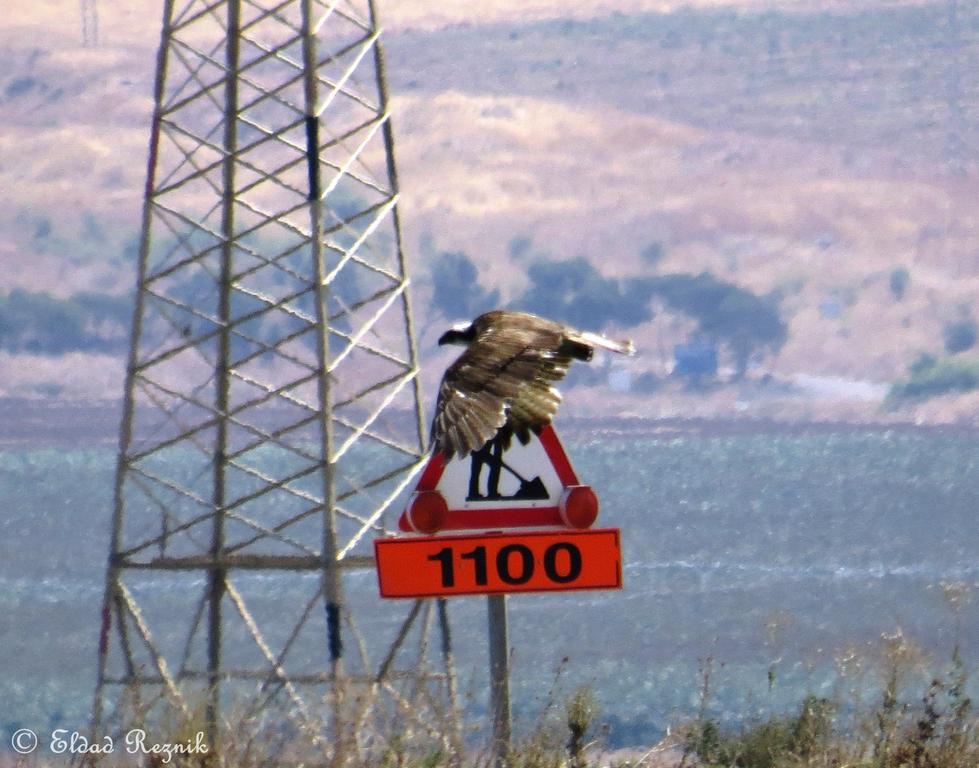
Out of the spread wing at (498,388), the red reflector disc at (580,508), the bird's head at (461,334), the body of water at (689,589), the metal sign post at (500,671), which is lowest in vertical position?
the metal sign post at (500,671)

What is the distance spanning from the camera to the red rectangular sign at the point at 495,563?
719 cm

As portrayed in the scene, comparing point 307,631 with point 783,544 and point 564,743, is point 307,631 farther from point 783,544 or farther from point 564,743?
point 564,743

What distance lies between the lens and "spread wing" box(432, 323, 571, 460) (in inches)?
285

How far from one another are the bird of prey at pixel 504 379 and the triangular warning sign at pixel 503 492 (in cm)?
6

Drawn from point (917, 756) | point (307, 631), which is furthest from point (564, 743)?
point (307, 631)

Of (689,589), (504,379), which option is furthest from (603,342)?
(689,589)

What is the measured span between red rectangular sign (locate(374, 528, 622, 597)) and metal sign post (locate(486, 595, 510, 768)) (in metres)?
0.11

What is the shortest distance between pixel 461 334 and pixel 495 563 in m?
1.04

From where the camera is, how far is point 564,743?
27.5ft

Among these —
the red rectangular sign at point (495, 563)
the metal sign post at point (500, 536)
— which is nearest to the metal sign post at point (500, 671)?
the metal sign post at point (500, 536)

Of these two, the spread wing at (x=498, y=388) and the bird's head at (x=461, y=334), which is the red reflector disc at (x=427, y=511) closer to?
the spread wing at (x=498, y=388)

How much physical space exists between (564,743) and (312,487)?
97.8 metres

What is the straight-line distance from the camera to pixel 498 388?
7.38 m

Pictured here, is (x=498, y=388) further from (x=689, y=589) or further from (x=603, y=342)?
(x=689, y=589)
